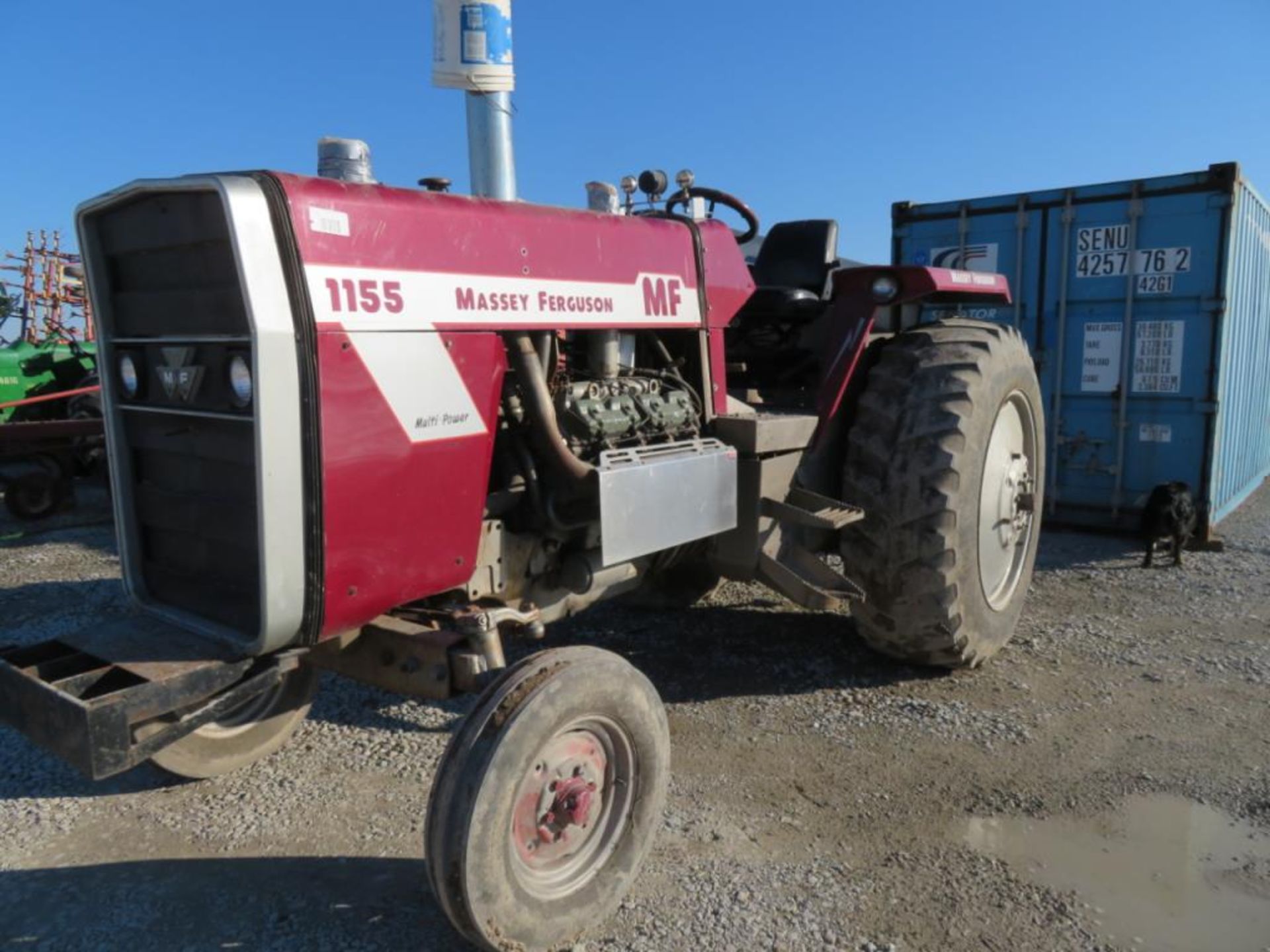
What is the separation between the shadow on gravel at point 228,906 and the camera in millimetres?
2285

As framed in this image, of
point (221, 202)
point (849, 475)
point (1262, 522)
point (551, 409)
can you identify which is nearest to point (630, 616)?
point (849, 475)

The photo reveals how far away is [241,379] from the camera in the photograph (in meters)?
2.04

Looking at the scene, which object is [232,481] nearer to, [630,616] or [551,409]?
[551,409]

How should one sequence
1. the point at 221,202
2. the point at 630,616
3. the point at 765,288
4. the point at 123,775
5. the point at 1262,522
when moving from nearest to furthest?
the point at 221,202 < the point at 123,775 < the point at 765,288 < the point at 630,616 < the point at 1262,522

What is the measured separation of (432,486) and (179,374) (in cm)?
64

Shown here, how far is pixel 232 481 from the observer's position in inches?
87.1

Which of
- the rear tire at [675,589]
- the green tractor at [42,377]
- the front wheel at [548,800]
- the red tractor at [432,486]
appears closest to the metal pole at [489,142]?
the red tractor at [432,486]

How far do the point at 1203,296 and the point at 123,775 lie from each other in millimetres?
6527

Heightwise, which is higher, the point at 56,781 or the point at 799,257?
the point at 799,257

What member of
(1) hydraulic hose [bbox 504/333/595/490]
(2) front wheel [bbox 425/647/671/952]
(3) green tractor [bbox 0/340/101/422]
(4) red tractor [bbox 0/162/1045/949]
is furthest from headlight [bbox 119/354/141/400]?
(3) green tractor [bbox 0/340/101/422]

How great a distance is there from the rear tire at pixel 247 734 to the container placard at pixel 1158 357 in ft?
18.8

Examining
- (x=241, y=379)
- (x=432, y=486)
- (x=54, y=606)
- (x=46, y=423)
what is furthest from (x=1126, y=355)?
(x=46, y=423)

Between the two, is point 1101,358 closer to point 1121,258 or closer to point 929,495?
point 1121,258

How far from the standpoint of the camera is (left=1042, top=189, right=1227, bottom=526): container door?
613 cm
